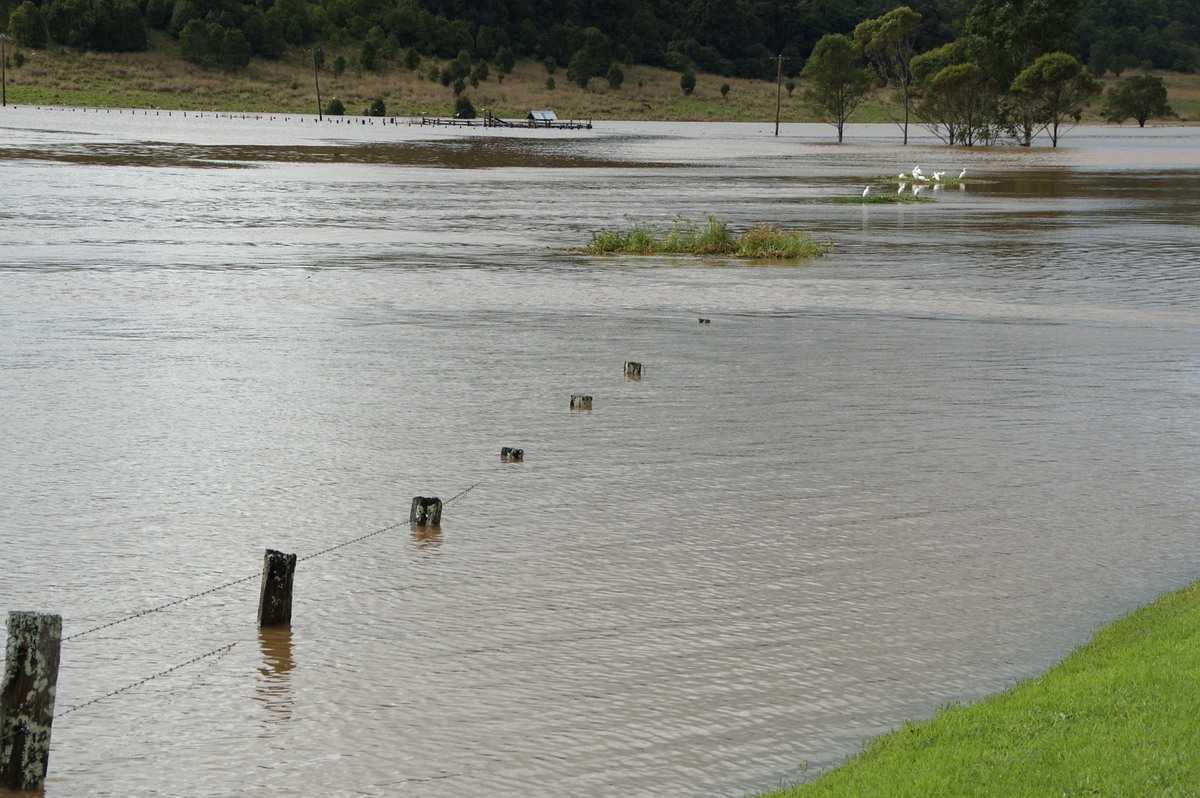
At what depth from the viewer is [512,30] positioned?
175875mm

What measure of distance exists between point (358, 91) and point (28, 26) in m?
30.6

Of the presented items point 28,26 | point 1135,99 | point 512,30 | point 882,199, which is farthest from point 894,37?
point 28,26

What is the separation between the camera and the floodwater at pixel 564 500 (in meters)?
7.05

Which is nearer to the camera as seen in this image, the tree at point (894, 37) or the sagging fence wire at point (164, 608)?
the sagging fence wire at point (164, 608)

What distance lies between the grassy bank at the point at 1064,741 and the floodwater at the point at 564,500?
0.47 m

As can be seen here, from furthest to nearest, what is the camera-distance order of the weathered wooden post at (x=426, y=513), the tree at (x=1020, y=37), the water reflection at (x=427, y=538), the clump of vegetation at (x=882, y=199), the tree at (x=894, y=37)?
the tree at (x=894, y=37), the tree at (x=1020, y=37), the clump of vegetation at (x=882, y=199), the weathered wooden post at (x=426, y=513), the water reflection at (x=427, y=538)

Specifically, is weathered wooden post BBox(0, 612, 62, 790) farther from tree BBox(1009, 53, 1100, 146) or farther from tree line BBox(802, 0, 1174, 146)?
tree line BBox(802, 0, 1174, 146)

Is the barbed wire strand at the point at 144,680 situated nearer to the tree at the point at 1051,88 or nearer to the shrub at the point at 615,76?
the tree at the point at 1051,88

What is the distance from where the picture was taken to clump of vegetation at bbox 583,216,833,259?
2800 cm

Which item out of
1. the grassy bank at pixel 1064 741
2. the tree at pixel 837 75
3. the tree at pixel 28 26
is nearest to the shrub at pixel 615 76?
the tree at pixel 837 75

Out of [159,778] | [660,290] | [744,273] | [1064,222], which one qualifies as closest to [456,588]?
[159,778]

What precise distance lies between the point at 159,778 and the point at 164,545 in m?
3.49

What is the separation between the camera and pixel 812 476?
38.3 ft

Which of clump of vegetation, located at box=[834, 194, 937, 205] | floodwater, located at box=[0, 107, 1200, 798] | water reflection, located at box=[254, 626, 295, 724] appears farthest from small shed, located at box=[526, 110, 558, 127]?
water reflection, located at box=[254, 626, 295, 724]
